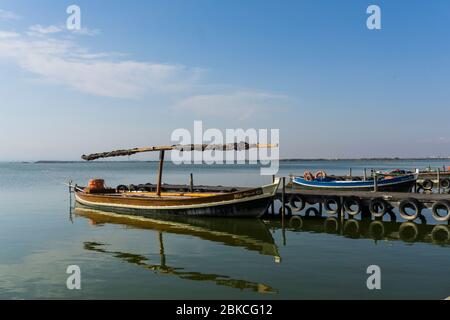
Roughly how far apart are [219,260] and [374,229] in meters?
12.5

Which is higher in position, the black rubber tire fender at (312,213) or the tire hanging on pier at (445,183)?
the tire hanging on pier at (445,183)

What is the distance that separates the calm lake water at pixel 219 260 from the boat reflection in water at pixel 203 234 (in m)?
0.06

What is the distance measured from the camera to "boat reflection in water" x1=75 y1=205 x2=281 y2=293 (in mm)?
15836

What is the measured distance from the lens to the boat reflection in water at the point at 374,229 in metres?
23.3

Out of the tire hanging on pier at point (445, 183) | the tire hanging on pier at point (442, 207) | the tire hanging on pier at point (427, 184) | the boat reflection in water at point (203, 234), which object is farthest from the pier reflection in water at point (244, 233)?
the tire hanging on pier at point (445, 183)

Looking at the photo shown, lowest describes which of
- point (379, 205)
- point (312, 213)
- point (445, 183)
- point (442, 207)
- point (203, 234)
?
point (312, 213)

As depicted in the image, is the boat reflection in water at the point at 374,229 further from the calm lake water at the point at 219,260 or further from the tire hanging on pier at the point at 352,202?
the tire hanging on pier at the point at 352,202

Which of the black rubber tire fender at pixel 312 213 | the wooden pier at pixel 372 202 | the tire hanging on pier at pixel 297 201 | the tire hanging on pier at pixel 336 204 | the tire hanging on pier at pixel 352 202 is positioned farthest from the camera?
the black rubber tire fender at pixel 312 213

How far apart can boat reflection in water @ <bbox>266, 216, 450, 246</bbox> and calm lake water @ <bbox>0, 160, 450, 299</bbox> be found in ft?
0.22

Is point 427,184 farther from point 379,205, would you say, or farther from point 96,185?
point 96,185

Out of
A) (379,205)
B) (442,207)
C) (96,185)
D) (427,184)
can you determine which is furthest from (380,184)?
(96,185)

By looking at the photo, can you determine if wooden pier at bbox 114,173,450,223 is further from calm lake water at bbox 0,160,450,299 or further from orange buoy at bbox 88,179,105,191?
orange buoy at bbox 88,179,105,191

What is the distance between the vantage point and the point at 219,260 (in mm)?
18562
